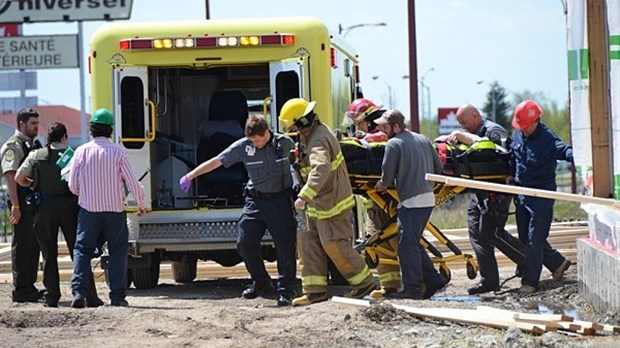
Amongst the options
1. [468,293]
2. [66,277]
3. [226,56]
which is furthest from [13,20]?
[468,293]

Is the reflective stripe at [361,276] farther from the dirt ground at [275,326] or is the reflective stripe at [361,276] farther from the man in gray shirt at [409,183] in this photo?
the dirt ground at [275,326]

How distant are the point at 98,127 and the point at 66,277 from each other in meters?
4.35

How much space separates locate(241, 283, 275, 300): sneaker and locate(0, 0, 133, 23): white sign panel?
16.4 m

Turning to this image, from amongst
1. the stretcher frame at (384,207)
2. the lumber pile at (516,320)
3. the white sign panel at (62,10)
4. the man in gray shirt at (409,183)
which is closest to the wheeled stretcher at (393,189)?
the stretcher frame at (384,207)

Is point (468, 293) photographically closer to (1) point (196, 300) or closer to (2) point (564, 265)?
(2) point (564, 265)

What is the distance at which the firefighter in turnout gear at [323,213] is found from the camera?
11.5 m

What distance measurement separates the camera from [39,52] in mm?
30188

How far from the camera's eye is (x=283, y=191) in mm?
12344

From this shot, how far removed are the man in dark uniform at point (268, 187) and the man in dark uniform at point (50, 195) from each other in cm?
111

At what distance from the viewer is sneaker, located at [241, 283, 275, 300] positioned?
12.7 metres

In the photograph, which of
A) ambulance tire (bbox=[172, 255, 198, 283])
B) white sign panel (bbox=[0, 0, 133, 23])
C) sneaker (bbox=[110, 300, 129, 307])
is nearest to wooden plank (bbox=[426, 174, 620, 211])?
sneaker (bbox=[110, 300, 129, 307])

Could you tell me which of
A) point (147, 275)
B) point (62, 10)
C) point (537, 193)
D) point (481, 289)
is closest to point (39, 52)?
→ point (62, 10)

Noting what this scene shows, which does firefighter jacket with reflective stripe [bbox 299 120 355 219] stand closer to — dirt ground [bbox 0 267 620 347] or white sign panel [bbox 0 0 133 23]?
dirt ground [bbox 0 267 620 347]

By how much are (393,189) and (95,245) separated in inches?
109
